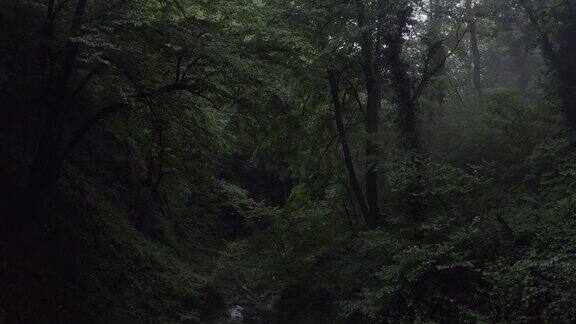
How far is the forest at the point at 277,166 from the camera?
9383 mm

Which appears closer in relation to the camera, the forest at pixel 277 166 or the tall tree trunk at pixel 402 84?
the forest at pixel 277 166

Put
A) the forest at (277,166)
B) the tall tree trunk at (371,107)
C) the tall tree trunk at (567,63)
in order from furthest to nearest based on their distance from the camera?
the tall tree trunk at (567,63) < the tall tree trunk at (371,107) < the forest at (277,166)

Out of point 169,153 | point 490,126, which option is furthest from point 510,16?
point 169,153

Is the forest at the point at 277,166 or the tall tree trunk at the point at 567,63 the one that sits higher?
the tall tree trunk at the point at 567,63

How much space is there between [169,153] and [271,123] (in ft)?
8.28

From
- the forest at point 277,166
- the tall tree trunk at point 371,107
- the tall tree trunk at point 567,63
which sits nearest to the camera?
the forest at point 277,166

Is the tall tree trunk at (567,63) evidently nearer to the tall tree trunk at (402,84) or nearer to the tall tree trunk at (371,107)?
the tall tree trunk at (402,84)

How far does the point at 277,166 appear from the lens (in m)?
16.4

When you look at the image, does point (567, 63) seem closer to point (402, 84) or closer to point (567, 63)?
point (567, 63)

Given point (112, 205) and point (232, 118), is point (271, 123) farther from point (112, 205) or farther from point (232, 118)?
point (112, 205)

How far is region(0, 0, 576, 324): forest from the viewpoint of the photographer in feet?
30.8

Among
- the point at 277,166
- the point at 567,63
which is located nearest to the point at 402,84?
the point at 277,166

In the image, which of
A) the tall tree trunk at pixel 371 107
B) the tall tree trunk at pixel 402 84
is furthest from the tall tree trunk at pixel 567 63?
the tall tree trunk at pixel 371 107

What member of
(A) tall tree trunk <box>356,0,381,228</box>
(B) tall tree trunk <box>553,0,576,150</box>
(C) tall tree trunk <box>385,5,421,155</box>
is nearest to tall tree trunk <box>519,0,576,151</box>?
(B) tall tree trunk <box>553,0,576,150</box>
